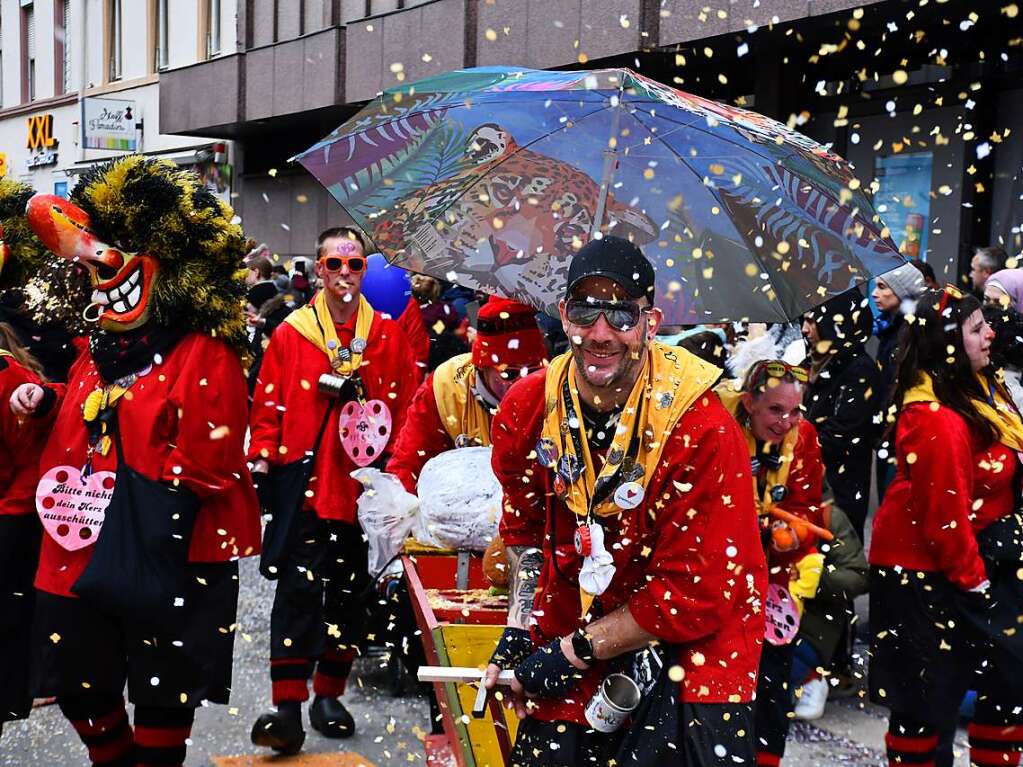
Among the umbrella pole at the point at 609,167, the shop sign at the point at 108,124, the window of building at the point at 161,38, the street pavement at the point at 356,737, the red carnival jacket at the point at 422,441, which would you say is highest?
the window of building at the point at 161,38

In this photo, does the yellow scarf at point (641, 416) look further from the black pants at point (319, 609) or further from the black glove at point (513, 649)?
the black pants at point (319, 609)

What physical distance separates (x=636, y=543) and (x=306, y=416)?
2.99 meters

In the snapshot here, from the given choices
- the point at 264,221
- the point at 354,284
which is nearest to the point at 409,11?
the point at 264,221

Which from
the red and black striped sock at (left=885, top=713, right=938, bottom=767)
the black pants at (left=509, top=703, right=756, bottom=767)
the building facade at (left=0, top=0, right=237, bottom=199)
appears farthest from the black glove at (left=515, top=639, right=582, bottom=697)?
the building facade at (left=0, top=0, right=237, bottom=199)

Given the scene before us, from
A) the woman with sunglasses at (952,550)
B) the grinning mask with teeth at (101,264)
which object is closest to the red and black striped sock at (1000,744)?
the woman with sunglasses at (952,550)

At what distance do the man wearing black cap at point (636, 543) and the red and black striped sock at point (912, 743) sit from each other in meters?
1.90

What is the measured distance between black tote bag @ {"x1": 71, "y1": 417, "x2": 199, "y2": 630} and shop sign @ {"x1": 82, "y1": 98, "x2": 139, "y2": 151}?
20579 millimetres

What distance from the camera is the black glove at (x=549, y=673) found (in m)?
3.12

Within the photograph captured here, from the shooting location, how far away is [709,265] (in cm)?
411

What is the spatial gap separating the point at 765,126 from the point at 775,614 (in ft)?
5.84

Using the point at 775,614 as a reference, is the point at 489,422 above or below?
above

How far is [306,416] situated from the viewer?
582 centimetres

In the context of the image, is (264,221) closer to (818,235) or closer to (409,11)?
(409,11)

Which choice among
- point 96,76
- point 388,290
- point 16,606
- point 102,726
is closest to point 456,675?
point 102,726
